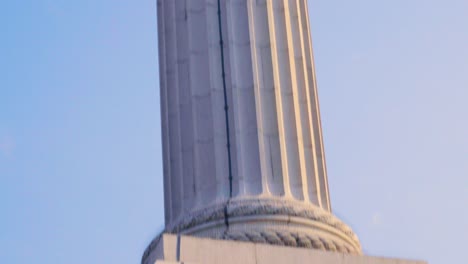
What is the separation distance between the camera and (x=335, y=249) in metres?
23.2

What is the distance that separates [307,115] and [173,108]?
10.1ft

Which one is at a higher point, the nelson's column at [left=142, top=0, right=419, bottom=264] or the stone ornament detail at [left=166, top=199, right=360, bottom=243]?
the nelson's column at [left=142, top=0, right=419, bottom=264]

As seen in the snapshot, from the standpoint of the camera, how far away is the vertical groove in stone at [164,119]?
24.8 m

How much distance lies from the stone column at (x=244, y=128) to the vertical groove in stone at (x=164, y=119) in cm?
5

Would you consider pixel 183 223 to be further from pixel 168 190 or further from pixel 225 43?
pixel 225 43

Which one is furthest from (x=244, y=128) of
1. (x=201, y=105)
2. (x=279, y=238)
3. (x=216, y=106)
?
(x=279, y=238)

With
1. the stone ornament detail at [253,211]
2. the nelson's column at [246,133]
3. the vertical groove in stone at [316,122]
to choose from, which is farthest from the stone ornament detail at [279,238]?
the vertical groove in stone at [316,122]

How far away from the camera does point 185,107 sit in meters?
24.8

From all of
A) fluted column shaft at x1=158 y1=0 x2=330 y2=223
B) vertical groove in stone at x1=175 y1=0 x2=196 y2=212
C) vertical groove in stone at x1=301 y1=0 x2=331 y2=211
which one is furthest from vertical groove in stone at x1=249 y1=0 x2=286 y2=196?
vertical groove in stone at x1=175 y1=0 x2=196 y2=212

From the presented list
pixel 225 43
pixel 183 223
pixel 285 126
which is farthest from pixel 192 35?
pixel 183 223

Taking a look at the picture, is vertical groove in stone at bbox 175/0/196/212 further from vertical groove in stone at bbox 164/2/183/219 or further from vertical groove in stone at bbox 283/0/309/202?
vertical groove in stone at bbox 283/0/309/202

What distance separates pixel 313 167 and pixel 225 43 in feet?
11.4

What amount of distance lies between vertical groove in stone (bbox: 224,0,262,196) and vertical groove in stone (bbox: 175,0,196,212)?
1090 millimetres

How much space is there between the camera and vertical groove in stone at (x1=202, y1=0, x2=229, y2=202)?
23516 mm
